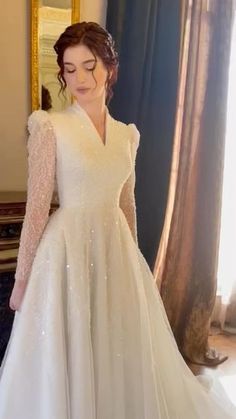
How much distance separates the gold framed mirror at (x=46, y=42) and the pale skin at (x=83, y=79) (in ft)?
2.37

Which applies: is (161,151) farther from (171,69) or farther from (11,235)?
(11,235)

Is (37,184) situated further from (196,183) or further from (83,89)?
(196,183)

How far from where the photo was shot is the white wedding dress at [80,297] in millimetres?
1251

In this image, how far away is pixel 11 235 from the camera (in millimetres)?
1655

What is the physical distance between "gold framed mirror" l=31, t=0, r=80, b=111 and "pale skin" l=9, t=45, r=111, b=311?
0.72 m

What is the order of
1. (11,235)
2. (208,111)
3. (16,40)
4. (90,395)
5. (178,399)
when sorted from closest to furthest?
1. (90,395)
2. (178,399)
3. (11,235)
4. (16,40)
5. (208,111)

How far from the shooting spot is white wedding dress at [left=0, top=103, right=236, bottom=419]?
125 cm

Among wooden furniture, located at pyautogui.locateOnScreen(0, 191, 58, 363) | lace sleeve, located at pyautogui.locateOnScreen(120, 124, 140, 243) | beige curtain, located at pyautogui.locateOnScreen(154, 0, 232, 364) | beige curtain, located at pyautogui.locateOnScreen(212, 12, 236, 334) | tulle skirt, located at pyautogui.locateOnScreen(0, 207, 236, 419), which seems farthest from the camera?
beige curtain, located at pyautogui.locateOnScreen(212, 12, 236, 334)

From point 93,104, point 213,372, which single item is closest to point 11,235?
point 93,104

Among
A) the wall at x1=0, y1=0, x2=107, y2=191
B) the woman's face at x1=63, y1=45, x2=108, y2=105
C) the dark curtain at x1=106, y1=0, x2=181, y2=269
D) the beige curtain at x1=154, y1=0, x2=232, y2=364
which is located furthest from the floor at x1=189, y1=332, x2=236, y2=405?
the woman's face at x1=63, y1=45, x2=108, y2=105

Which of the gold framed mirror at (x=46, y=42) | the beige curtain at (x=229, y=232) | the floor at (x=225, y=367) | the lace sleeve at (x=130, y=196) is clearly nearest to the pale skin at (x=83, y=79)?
the lace sleeve at (x=130, y=196)

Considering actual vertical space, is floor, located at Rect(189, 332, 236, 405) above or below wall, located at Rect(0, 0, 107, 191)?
below

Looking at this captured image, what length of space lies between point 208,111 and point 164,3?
1.75 feet

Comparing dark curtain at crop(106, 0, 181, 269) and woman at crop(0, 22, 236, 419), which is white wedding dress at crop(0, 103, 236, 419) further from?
dark curtain at crop(106, 0, 181, 269)
